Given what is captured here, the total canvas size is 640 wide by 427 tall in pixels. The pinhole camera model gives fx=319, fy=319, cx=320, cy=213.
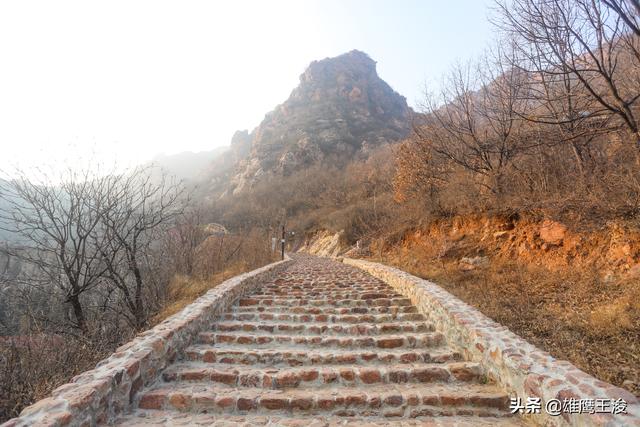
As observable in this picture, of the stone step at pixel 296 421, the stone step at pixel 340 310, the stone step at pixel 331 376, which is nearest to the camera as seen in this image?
the stone step at pixel 296 421

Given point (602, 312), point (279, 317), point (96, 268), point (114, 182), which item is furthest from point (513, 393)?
point (114, 182)

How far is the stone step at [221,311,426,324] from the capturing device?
18.4 ft

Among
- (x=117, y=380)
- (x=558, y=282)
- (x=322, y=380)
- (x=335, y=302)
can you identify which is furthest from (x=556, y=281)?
(x=117, y=380)

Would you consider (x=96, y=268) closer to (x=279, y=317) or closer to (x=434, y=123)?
(x=279, y=317)

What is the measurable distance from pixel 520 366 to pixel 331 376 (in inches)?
77.3

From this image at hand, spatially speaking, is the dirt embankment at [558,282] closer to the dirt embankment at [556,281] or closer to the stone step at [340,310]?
the dirt embankment at [556,281]

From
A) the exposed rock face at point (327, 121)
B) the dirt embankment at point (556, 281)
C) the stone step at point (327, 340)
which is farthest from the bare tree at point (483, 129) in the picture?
the exposed rock face at point (327, 121)

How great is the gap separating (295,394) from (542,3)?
834 cm

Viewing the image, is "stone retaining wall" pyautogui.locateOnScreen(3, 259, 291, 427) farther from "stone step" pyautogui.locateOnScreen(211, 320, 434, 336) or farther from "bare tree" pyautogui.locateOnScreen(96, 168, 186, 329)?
"bare tree" pyautogui.locateOnScreen(96, 168, 186, 329)

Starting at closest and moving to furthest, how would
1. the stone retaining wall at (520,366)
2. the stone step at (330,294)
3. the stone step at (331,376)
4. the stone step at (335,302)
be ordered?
the stone retaining wall at (520,366) < the stone step at (331,376) < the stone step at (335,302) < the stone step at (330,294)

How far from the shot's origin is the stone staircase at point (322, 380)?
10.4ft

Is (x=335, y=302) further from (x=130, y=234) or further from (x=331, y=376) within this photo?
(x=130, y=234)

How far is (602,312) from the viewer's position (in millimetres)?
4852

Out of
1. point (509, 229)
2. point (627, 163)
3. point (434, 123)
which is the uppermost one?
point (434, 123)
